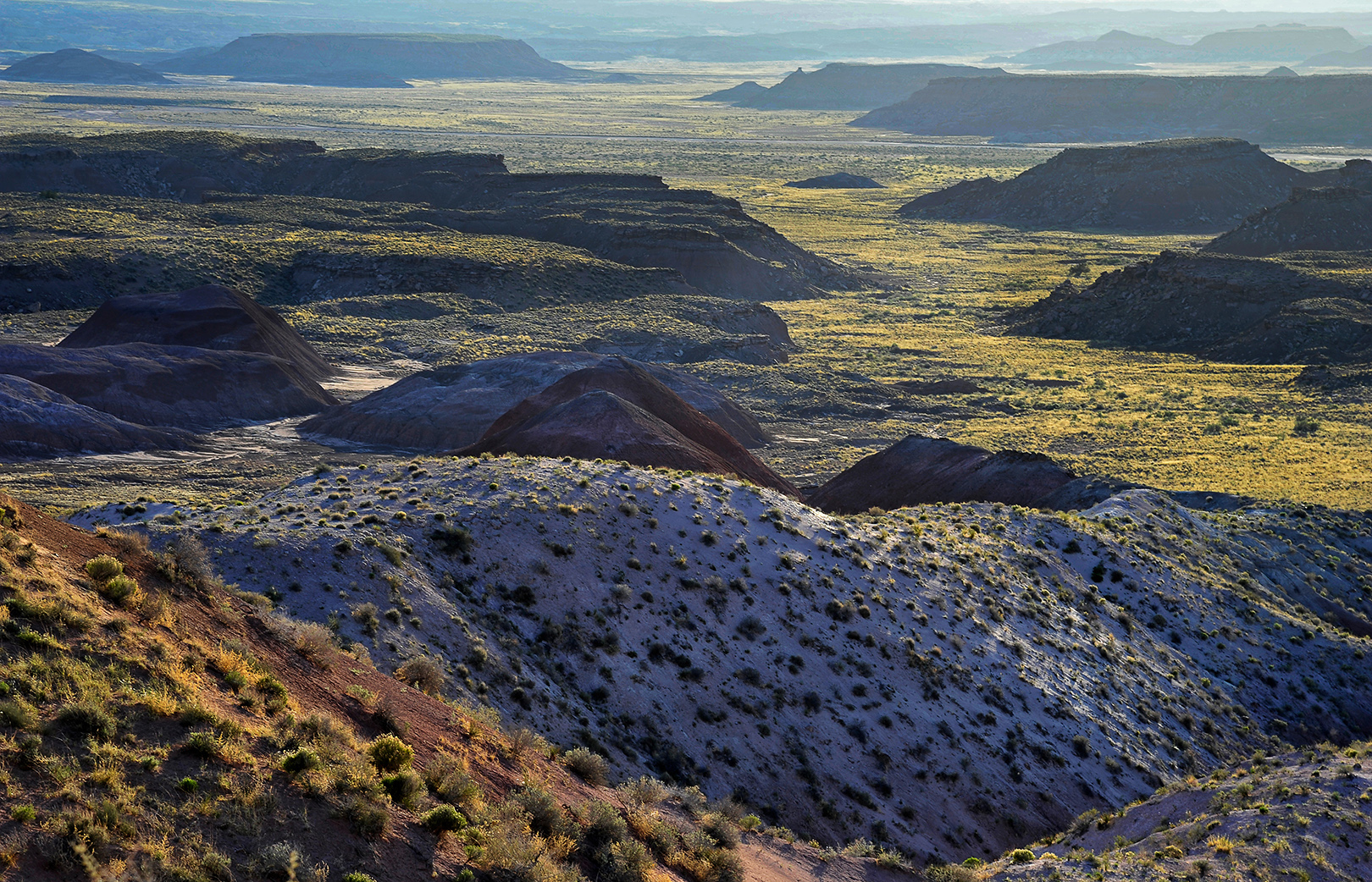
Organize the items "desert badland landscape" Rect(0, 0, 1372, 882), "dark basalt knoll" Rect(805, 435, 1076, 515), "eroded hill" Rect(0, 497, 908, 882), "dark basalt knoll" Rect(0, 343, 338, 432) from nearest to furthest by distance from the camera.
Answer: "eroded hill" Rect(0, 497, 908, 882) < "desert badland landscape" Rect(0, 0, 1372, 882) < "dark basalt knoll" Rect(805, 435, 1076, 515) < "dark basalt knoll" Rect(0, 343, 338, 432)

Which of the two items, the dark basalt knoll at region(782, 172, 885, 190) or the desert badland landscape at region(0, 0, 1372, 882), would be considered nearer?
the desert badland landscape at region(0, 0, 1372, 882)

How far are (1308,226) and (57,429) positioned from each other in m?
107

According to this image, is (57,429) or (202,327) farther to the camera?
(202,327)

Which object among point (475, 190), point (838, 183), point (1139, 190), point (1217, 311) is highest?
point (838, 183)

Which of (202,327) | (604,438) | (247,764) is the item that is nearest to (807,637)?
(247,764)

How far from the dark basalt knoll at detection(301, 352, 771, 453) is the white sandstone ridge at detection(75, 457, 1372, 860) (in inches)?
792

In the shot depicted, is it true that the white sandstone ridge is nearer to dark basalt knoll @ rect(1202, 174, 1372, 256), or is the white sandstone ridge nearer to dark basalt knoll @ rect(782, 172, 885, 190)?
dark basalt knoll @ rect(1202, 174, 1372, 256)

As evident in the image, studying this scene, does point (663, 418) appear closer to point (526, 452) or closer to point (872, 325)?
point (526, 452)

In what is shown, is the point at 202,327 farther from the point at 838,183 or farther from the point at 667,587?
the point at 838,183

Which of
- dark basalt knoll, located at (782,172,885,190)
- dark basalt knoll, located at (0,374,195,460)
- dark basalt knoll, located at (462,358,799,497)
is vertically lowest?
dark basalt knoll, located at (0,374,195,460)

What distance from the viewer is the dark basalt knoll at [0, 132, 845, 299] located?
92.6 m

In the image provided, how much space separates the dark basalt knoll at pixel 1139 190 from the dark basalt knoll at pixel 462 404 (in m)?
97.0

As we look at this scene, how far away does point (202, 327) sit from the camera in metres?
56.6

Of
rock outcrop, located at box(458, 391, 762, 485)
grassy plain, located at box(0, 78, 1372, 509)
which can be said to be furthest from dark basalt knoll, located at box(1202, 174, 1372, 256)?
rock outcrop, located at box(458, 391, 762, 485)
